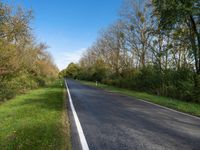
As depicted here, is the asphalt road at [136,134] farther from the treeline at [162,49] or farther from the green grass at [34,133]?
the treeline at [162,49]

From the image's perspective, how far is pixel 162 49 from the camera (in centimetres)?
2684

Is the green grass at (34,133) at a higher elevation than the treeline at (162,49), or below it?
below

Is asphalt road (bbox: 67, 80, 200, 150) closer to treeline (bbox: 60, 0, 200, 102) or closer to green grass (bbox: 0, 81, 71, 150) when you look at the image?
green grass (bbox: 0, 81, 71, 150)

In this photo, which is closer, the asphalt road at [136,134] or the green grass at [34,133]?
the green grass at [34,133]

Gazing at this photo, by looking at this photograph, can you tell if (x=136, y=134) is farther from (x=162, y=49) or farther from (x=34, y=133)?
(x=162, y=49)

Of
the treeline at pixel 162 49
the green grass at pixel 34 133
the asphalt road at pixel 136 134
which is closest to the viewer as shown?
the green grass at pixel 34 133

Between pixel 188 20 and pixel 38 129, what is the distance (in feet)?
64.8

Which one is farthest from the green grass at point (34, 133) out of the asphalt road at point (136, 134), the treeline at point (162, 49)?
the treeline at point (162, 49)

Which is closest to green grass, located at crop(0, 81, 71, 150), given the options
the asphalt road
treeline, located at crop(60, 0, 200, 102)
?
the asphalt road

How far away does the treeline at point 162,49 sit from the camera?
19.8 m

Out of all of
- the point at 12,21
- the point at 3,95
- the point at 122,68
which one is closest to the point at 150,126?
the point at 3,95

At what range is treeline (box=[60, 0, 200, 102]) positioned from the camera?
65.1 feet

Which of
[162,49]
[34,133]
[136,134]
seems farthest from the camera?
[162,49]

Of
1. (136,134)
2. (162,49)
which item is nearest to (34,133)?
(136,134)
